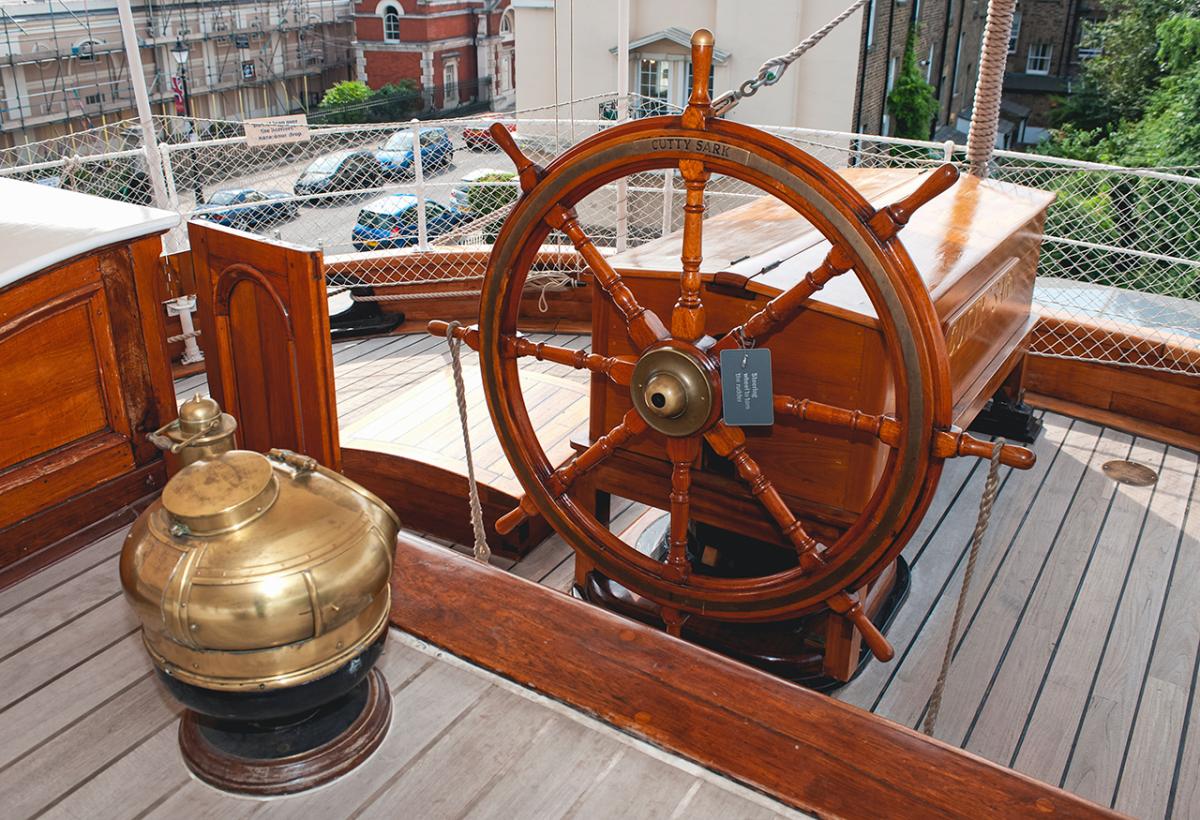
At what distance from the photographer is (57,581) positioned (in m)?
1.63

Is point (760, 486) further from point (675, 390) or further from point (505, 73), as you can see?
point (505, 73)

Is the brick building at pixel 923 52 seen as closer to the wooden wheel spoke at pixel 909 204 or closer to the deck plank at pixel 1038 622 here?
the deck plank at pixel 1038 622

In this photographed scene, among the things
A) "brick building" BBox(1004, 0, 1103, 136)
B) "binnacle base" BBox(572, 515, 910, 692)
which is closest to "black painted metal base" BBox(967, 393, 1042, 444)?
"binnacle base" BBox(572, 515, 910, 692)

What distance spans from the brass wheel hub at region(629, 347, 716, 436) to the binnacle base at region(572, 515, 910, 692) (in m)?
0.57

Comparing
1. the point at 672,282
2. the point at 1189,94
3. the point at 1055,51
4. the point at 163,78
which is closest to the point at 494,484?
the point at 672,282

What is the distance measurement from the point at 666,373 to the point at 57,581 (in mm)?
1018

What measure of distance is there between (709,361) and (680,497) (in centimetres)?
28

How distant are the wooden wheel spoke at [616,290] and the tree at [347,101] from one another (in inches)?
918

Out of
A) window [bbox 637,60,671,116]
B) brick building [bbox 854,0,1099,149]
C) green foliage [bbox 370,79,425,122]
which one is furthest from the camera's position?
green foliage [bbox 370,79,425,122]

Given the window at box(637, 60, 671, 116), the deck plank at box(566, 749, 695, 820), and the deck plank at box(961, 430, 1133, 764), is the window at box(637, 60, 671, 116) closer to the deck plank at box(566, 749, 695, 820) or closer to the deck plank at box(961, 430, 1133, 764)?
the deck plank at box(961, 430, 1133, 764)

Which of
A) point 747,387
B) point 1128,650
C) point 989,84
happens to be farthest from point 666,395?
point 989,84

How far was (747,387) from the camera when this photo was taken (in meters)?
1.55

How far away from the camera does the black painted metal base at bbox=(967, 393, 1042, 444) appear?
2861 millimetres

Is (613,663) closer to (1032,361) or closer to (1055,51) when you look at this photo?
(1032,361)
